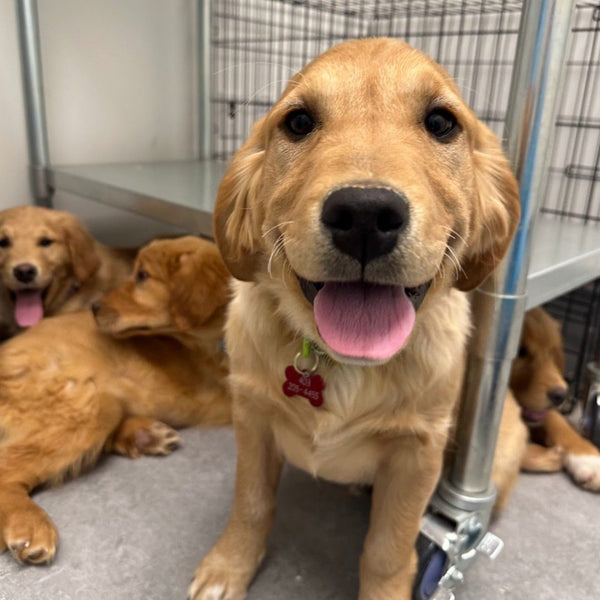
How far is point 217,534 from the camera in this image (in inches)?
50.6

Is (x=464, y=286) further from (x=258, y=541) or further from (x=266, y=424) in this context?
(x=258, y=541)

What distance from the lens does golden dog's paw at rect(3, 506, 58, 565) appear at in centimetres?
116

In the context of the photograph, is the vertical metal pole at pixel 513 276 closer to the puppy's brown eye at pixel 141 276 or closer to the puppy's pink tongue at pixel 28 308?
the puppy's brown eye at pixel 141 276

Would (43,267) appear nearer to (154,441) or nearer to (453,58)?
(154,441)

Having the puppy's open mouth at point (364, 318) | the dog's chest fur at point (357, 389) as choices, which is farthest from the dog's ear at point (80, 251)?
the puppy's open mouth at point (364, 318)

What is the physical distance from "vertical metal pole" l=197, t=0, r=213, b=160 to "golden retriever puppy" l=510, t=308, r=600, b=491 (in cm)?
186

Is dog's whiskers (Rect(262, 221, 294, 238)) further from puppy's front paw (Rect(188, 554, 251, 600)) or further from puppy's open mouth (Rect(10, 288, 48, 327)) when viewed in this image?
puppy's open mouth (Rect(10, 288, 48, 327))

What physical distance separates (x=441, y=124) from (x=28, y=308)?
64.6 inches

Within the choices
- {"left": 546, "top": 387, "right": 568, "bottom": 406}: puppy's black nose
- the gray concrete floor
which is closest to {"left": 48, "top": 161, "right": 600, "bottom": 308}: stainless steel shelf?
{"left": 546, "top": 387, "right": 568, "bottom": 406}: puppy's black nose

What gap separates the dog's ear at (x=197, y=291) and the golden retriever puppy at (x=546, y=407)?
896mm

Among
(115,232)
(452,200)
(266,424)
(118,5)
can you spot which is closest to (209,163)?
(115,232)

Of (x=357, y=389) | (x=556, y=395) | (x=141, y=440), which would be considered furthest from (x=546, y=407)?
(x=141, y=440)

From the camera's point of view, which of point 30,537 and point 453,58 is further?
point 453,58

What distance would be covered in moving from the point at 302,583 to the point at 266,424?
341 mm
